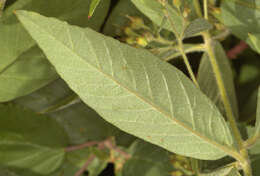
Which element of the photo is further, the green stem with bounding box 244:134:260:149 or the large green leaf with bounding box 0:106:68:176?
the large green leaf with bounding box 0:106:68:176

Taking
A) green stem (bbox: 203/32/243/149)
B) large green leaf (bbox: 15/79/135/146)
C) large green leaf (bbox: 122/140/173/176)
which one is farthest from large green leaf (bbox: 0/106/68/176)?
green stem (bbox: 203/32/243/149)

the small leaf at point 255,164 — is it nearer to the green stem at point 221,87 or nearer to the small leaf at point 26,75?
the green stem at point 221,87

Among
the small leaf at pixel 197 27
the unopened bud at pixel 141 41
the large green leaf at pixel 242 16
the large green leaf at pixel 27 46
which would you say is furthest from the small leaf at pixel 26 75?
the large green leaf at pixel 242 16

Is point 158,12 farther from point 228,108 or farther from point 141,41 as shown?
point 228,108

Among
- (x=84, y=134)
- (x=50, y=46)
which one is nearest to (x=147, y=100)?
(x=50, y=46)

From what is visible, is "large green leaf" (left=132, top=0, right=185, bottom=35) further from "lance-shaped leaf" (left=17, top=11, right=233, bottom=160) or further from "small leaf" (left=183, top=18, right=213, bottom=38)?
"lance-shaped leaf" (left=17, top=11, right=233, bottom=160)

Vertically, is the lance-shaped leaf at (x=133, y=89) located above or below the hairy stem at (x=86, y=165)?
above
